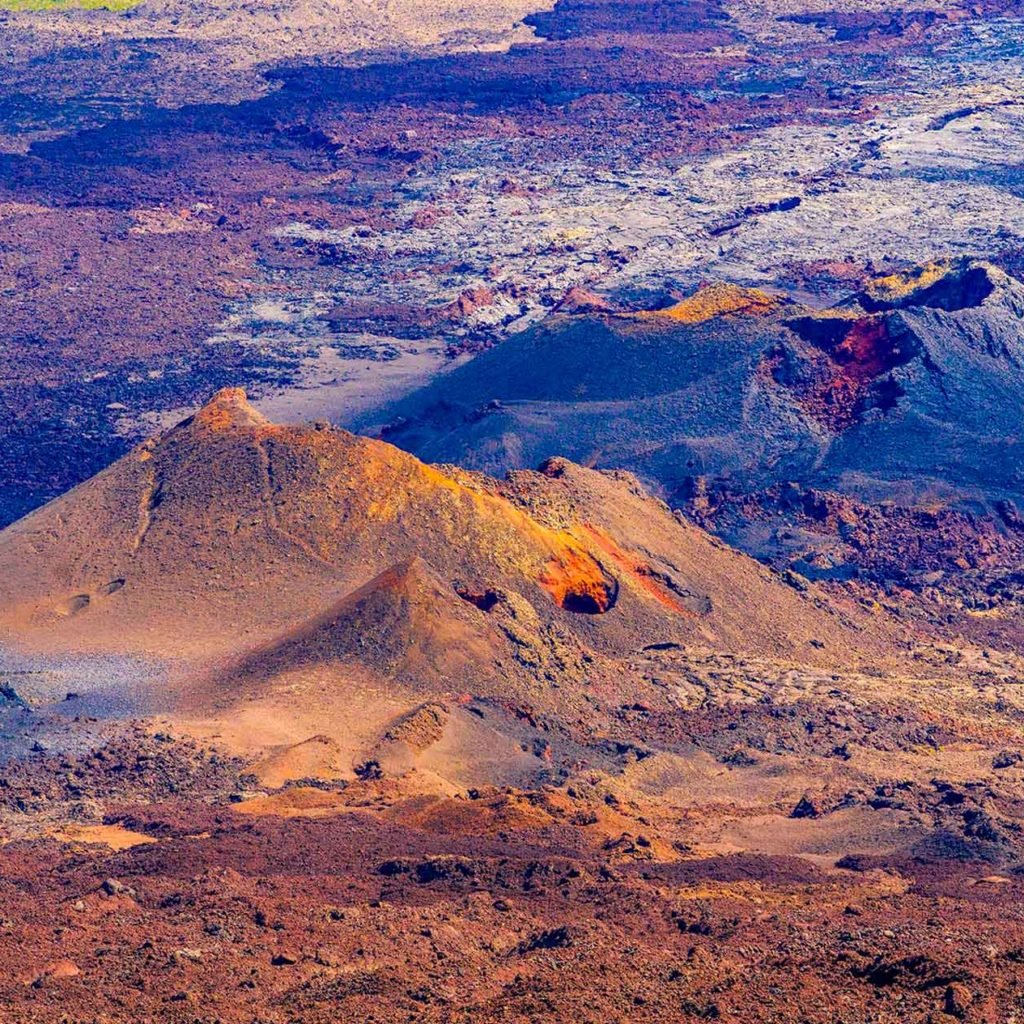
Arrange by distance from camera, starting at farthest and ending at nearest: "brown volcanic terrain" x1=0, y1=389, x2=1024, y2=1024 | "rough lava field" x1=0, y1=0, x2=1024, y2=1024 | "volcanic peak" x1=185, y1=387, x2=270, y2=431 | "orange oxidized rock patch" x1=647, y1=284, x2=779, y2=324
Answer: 1. "orange oxidized rock patch" x1=647, y1=284, x2=779, y2=324
2. "volcanic peak" x1=185, y1=387, x2=270, y2=431
3. "rough lava field" x1=0, y1=0, x2=1024, y2=1024
4. "brown volcanic terrain" x1=0, y1=389, x2=1024, y2=1024

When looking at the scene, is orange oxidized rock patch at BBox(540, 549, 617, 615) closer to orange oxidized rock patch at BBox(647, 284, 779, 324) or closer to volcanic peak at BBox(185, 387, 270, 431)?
volcanic peak at BBox(185, 387, 270, 431)

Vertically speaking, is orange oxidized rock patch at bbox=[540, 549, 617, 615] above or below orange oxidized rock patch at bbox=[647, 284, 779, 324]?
below

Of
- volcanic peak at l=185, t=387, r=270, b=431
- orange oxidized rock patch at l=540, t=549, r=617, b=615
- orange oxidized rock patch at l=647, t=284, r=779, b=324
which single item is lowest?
orange oxidized rock patch at l=540, t=549, r=617, b=615

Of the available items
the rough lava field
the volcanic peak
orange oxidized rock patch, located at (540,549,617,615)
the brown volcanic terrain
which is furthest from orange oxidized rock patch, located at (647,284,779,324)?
orange oxidized rock patch, located at (540,549,617,615)

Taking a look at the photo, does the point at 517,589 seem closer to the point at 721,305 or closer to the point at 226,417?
the point at 226,417

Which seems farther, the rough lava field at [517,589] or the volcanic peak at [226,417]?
the volcanic peak at [226,417]

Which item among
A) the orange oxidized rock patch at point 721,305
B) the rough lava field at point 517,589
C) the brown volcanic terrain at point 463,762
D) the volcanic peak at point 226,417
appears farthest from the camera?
the orange oxidized rock patch at point 721,305

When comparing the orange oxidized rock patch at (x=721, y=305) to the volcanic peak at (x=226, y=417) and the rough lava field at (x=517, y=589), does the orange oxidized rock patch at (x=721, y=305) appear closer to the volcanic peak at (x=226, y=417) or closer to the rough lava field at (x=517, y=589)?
the rough lava field at (x=517, y=589)

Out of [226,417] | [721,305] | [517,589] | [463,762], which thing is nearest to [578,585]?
[517,589]

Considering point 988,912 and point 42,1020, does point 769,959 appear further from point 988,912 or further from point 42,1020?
point 42,1020

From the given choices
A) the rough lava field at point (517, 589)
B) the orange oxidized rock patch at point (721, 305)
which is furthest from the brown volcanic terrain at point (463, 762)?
the orange oxidized rock patch at point (721, 305)
